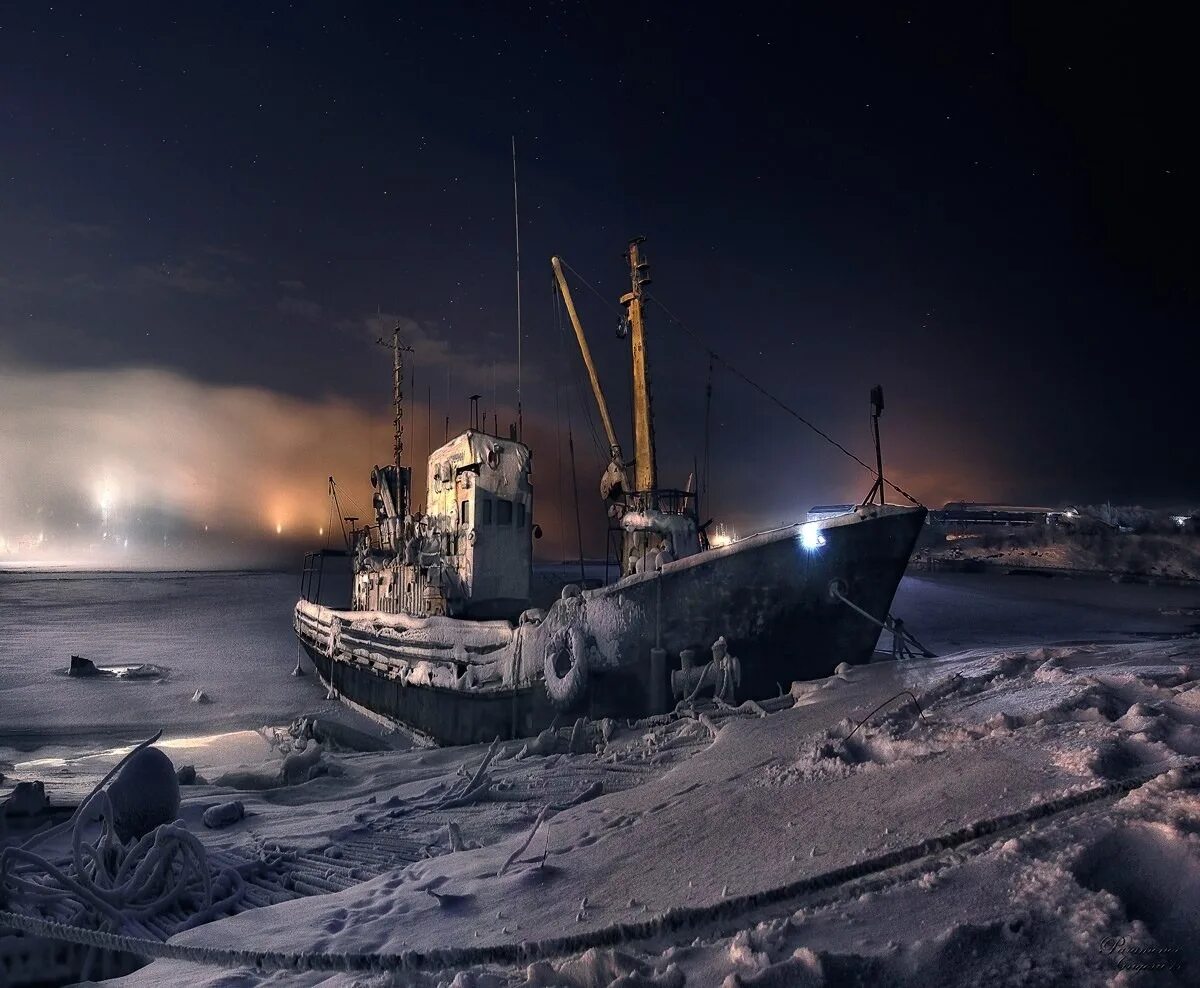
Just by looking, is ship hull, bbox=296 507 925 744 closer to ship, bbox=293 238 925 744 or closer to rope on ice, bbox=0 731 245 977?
ship, bbox=293 238 925 744

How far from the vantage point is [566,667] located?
1405 cm

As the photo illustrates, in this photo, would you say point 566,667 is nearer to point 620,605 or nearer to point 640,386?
point 620,605

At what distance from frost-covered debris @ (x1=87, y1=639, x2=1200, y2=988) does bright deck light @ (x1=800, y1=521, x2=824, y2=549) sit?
17.4 feet

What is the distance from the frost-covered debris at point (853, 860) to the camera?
2.61 meters

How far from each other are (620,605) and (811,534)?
4.06 meters

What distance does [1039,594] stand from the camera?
A: 4828 centimetres

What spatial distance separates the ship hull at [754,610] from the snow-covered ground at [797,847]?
3214 millimetres

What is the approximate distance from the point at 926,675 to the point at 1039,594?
1922 inches

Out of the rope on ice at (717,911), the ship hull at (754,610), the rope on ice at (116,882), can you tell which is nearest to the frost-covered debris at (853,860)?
the rope on ice at (717,911)

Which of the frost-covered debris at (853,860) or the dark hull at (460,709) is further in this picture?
the dark hull at (460,709)

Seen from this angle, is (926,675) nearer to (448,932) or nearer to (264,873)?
(448,932)

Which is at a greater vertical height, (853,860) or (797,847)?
(853,860)

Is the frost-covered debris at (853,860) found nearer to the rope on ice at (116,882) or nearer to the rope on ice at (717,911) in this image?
the rope on ice at (717,911)

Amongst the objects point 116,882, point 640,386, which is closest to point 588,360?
point 640,386
